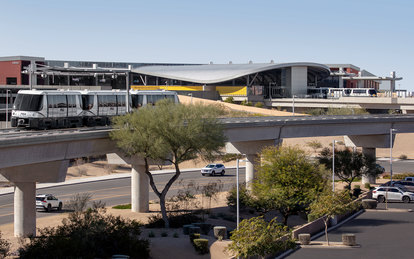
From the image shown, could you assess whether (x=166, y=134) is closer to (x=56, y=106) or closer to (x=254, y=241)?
(x=56, y=106)

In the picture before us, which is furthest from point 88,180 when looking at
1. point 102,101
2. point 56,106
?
point 56,106

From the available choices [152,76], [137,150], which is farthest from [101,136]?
[152,76]

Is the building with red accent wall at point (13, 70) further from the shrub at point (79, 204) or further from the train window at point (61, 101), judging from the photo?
the train window at point (61, 101)

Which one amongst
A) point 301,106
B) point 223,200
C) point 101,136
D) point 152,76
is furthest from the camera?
point 152,76

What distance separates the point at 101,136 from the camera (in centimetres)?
3744

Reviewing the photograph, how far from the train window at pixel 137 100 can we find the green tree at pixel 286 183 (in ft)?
41.6

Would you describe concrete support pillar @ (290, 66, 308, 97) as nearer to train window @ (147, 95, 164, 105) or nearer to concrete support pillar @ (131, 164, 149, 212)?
train window @ (147, 95, 164, 105)

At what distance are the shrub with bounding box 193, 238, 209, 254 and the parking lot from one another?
4.92 metres

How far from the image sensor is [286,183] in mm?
39688

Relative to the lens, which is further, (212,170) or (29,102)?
(212,170)

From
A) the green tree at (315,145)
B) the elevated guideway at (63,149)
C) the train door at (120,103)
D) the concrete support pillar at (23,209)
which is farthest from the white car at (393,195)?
the green tree at (315,145)

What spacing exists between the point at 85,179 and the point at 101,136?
27.8 meters

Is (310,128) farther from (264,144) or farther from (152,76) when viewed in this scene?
(152,76)

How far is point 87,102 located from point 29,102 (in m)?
5.17
